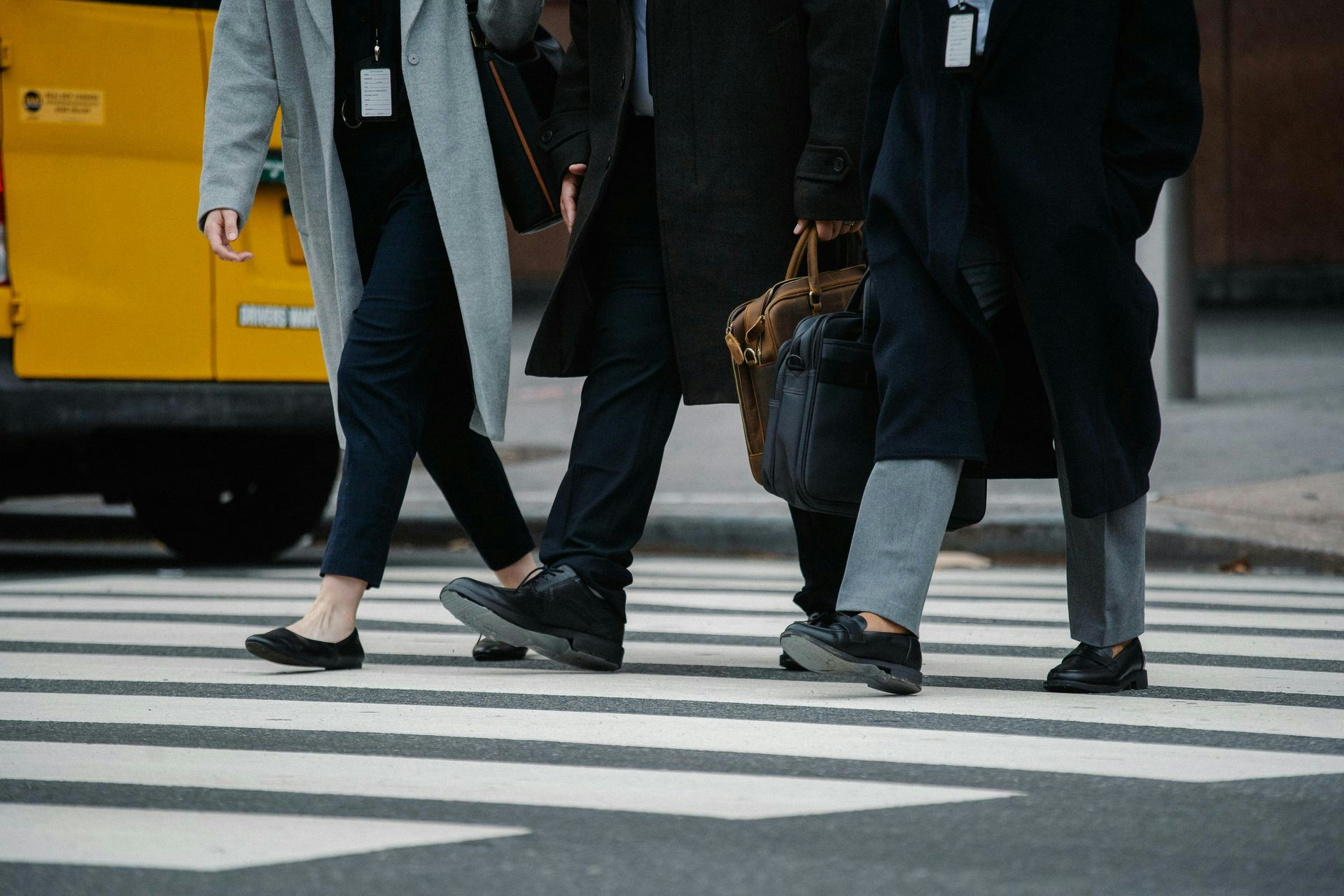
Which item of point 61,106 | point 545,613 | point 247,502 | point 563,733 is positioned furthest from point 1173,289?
point 563,733

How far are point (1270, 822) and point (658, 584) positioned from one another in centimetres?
400

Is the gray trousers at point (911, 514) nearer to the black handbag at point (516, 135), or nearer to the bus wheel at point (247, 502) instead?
the black handbag at point (516, 135)

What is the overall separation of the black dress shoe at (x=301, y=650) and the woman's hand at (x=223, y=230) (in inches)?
32.7

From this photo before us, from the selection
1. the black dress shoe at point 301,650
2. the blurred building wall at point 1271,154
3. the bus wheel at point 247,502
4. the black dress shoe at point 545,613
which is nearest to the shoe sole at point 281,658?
the black dress shoe at point 301,650

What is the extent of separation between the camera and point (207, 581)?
673cm

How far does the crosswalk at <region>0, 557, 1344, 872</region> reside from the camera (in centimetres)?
283

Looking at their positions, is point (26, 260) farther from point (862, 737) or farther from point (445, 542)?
point (862, 737)

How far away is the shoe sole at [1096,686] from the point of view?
3.97 m

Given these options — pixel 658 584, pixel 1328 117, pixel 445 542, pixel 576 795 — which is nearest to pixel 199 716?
pixel 576 795

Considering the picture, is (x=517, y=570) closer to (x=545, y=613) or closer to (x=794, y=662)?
(x=545, y=613)

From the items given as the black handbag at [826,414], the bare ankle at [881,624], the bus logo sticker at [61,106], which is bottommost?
the bare ankle at [881,624]

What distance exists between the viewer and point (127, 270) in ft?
21.7

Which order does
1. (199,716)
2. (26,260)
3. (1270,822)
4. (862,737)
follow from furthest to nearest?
1. (26,260)
2. (199,716)
3. (862,737)
4. (1270,822)

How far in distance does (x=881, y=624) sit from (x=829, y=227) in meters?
0.85
